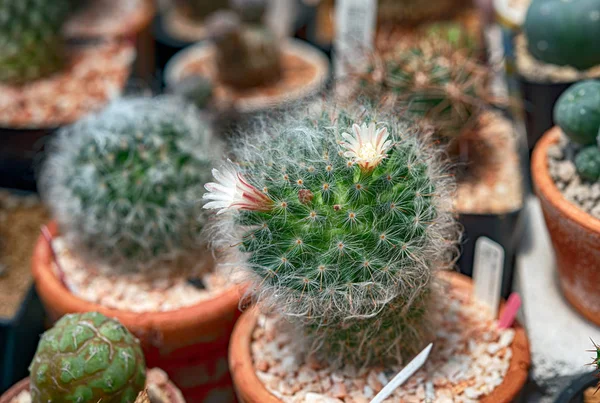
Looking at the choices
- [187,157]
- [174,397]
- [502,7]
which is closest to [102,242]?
[187,157]

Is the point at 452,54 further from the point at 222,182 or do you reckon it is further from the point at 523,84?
the point at 222,182

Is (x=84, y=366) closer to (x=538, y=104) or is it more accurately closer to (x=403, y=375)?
(x=403, y=375)

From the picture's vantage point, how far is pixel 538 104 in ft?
6.73

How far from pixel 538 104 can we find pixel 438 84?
37cm

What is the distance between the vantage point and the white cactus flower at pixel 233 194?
3.74ft

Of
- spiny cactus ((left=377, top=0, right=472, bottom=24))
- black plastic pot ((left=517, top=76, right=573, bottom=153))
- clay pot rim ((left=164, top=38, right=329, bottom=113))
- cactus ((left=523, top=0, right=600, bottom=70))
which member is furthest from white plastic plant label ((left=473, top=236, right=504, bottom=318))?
spiny cactus ((left=377, top=0, right=472, bottom=24))

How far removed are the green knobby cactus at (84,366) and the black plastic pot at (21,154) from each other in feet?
3.26

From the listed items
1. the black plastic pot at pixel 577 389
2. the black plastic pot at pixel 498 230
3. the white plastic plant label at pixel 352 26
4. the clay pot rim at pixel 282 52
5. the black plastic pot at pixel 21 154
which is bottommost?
the black plastic pot at pixel 21 154

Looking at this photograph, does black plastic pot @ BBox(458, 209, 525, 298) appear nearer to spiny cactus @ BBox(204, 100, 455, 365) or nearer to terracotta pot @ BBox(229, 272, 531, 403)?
terracotta pot @ BBox(229, 272, 531, 403)

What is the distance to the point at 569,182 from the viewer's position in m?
1.54

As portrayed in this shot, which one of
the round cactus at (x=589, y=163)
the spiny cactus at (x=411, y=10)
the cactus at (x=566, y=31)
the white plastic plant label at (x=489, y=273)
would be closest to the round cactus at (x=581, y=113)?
the round cactus at (x=589, y=163)

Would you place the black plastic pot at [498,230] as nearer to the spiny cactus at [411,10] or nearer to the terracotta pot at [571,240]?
the terracotta pot at [571,240]

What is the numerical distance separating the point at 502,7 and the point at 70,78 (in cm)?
148

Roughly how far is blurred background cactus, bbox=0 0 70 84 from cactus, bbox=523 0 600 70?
1610mm
